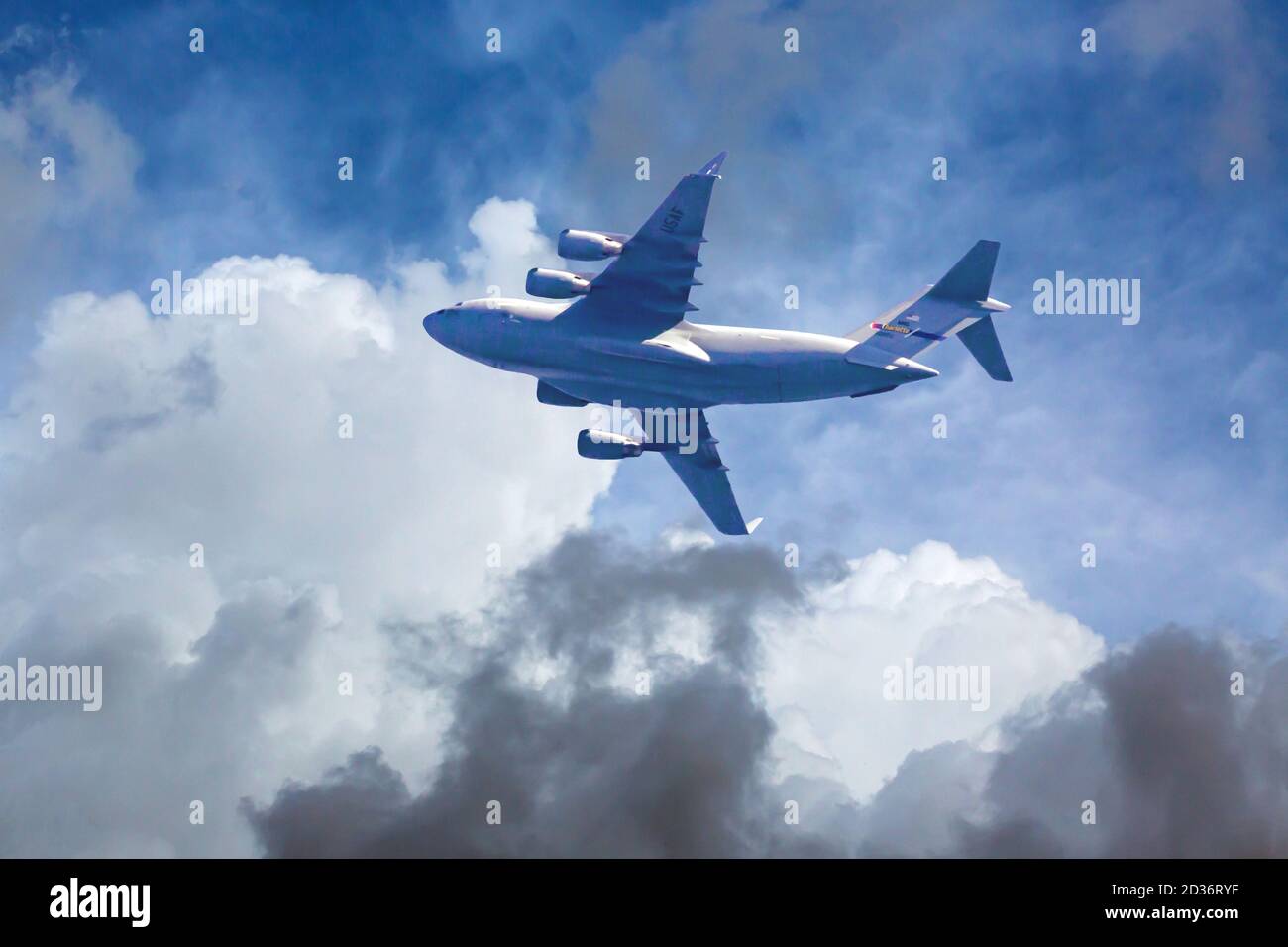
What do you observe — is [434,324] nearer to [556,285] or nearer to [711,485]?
[556,285]

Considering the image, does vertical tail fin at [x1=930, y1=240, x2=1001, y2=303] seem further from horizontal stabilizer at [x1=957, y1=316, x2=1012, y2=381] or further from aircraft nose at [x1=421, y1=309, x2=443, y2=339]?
aircraft nose at [x1=421, y1=309, x2=443, y2=339]

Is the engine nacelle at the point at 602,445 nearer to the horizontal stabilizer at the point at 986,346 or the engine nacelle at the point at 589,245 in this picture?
the engine nacelle at the point at 589,245

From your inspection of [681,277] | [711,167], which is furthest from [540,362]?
[711,167]

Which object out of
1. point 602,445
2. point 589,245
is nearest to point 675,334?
point 589,245

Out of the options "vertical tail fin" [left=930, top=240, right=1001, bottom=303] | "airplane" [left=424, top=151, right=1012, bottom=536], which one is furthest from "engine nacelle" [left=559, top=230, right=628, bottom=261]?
"vertical tail fin" [left=930, top=240, right=1001, bottom=303]

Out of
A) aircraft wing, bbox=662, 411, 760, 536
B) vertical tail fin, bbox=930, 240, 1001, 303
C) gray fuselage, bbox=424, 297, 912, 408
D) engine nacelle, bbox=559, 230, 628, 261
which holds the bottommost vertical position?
aircraft wing, bbox=662, 411, 760, 536

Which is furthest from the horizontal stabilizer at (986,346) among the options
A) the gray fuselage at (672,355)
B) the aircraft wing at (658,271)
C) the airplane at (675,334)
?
the aircraft wing at (658,271)

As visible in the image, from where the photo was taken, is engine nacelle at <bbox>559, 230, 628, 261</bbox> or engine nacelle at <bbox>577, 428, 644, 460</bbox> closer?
engine nacelle at <bbox>559, 230, 628, 261</bbox>
